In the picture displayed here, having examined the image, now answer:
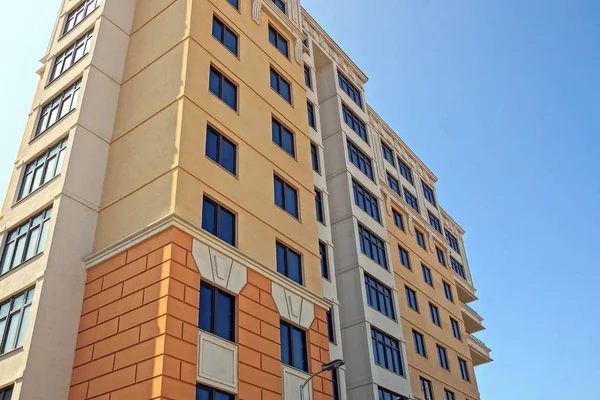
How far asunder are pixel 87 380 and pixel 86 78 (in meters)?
13.1

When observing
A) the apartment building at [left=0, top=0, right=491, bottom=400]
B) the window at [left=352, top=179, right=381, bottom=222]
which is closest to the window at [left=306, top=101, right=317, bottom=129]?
the apartment building at [left=0, top=0, right=491, bottom=400]

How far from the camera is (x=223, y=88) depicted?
24922 mm

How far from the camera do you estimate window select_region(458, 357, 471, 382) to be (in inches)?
1705

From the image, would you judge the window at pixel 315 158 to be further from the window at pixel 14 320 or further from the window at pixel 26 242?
the window at pixel 14 320

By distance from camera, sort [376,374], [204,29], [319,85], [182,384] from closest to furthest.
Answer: [182,384], [204,29], [376,374], [319,85]

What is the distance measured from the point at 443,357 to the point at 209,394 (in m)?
26.7

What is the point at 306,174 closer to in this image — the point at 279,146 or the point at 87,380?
the point at 279,146

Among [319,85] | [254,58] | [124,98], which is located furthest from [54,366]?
[319,85]

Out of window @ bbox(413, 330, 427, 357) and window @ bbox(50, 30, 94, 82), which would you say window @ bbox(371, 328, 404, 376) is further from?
window @ bbox(50, 30, 94, 82)

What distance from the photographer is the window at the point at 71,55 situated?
2745 cm

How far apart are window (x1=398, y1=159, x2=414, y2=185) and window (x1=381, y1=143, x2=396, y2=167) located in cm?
125

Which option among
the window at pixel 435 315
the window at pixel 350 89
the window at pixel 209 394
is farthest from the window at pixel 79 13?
the window at pixel 435 315

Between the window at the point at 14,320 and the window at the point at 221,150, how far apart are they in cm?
812

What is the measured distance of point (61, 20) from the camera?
30828 mm
